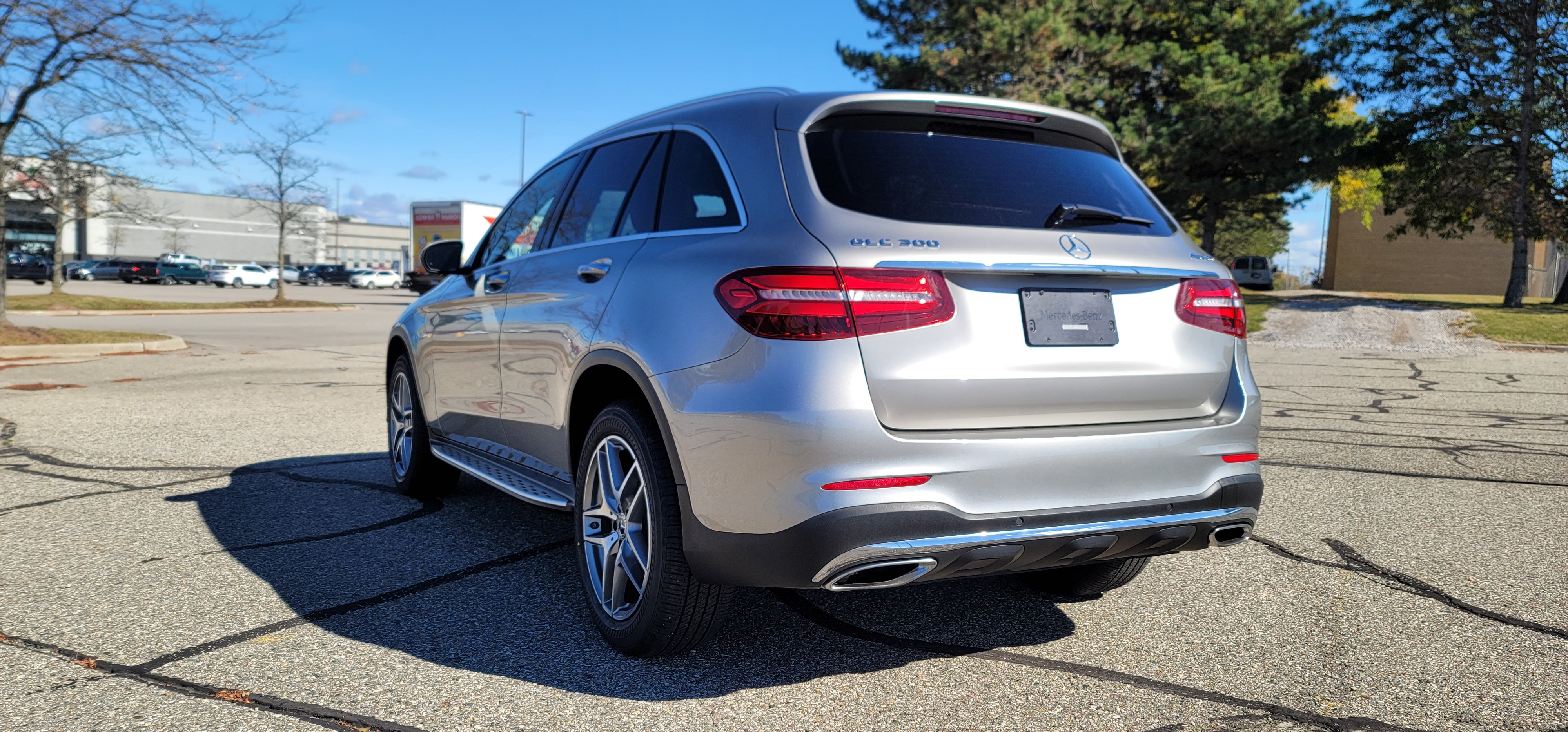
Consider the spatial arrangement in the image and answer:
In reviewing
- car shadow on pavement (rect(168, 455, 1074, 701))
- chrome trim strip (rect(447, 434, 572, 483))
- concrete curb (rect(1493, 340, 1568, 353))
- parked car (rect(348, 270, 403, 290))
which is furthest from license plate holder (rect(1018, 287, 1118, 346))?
parked car (rect(348, 270, 403, 290))

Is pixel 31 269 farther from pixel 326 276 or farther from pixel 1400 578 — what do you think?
pixel 1400 578

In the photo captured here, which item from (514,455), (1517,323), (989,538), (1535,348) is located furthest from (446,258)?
(1517,323)

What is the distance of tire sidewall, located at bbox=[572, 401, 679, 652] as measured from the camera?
10.1 ft

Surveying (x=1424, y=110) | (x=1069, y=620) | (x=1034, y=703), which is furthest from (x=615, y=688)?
(x=1424, y=110)

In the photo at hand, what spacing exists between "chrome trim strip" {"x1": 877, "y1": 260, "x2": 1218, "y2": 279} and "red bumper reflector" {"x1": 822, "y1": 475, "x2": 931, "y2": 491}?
0.54 metres

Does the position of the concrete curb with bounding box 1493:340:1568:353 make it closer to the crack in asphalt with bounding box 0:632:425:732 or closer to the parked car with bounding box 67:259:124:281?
the crack in asphalt with bounding box 0:632:425:732

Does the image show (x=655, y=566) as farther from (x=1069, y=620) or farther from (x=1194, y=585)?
(x=1194, y=585)

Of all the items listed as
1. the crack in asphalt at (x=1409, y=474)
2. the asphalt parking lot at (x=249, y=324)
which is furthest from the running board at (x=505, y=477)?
the asphalt parking lot at (x=249, y=324)

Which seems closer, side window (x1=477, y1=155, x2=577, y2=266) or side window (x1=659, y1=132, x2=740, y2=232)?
side window (x1=659, y1=132, x2=740, y2=232)

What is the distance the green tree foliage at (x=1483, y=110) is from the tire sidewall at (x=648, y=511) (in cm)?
3135

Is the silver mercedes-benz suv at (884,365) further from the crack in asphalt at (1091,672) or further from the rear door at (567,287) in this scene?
the crack in asphalt at (1091,672)

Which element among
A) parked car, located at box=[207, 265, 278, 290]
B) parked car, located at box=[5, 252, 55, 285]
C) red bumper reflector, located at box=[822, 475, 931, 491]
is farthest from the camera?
parked car, located at box=[207, 265, 278, 290]

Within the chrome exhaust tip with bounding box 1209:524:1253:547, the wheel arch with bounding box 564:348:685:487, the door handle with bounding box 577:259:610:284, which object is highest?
the door handle with bounding box 577:259:610:284

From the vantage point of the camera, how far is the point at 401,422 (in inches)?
235
